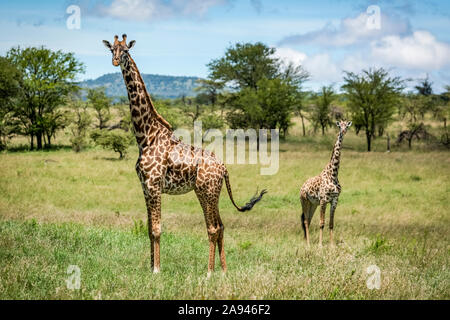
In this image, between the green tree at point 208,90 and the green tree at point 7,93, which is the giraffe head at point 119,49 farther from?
the green tree at point 208,90

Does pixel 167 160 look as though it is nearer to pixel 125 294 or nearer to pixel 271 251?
pixel 125 294

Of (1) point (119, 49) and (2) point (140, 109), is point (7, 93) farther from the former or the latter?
(1) point (119, 49)

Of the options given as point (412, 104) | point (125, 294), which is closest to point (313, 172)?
point (125, 294)

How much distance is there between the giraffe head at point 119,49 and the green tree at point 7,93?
32925 mm

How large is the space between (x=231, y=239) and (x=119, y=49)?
19.0 ft

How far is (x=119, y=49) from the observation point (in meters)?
6.76

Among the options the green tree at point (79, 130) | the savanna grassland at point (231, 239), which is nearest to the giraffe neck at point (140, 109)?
the savanna grassland at point (231, 239)

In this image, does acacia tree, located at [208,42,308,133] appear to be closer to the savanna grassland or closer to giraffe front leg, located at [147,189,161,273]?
the savanna grassland

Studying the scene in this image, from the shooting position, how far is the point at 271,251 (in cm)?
920

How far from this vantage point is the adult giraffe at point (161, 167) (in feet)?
23.0

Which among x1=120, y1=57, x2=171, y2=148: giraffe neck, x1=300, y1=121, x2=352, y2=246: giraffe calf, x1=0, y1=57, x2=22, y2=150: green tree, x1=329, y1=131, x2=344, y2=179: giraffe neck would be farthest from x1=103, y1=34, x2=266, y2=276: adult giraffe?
x1=0, y1=57, x2=22, y2=150: green tree

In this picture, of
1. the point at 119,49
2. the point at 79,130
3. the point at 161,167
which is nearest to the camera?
the point at 119,49

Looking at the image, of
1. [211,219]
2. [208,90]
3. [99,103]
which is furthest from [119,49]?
[208,90]

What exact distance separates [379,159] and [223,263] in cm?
2399
